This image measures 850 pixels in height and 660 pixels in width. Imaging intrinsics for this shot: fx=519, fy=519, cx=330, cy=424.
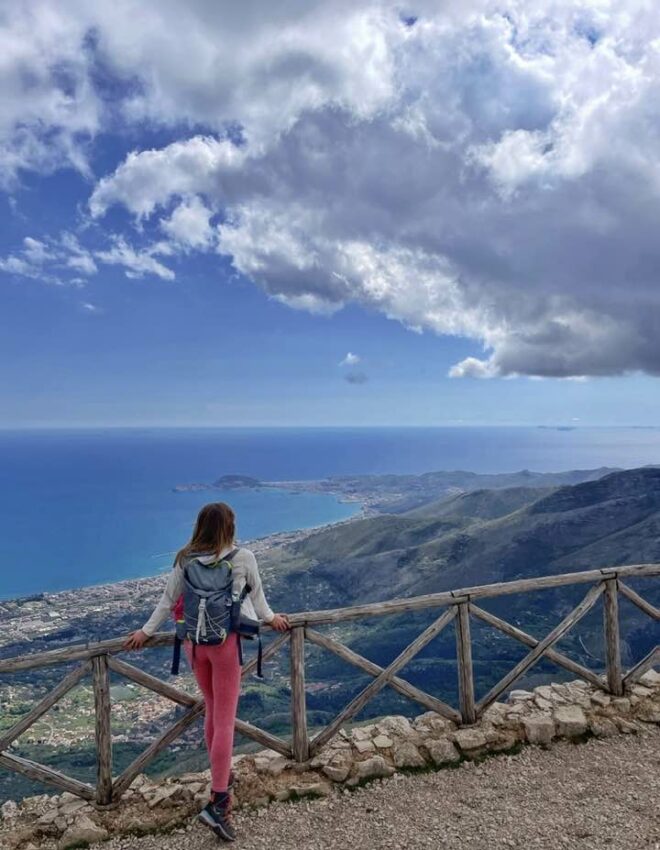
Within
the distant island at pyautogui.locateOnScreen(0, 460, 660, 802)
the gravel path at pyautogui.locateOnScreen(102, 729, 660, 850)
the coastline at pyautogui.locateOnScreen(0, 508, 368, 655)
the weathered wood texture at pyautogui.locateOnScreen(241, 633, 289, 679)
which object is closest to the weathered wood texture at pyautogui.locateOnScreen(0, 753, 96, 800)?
the gravel path at pyautogui.locateOnScreen(102, 729, 660, 850)

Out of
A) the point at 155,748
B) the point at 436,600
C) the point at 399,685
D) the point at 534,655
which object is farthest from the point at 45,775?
the point at 534,655

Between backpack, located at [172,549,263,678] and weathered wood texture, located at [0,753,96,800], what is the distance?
228 centimetres

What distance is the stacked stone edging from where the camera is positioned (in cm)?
529

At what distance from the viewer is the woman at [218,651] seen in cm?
475

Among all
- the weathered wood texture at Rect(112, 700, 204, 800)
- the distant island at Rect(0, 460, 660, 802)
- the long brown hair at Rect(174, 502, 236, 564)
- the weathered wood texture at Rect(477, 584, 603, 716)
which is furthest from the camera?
the distant island at Rect(0, 460, 660, 802)

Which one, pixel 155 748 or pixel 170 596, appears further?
pixel 155 748

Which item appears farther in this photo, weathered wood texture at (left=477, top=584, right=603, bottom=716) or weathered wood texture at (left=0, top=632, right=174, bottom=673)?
weathered wood texture at (left=477, top=584, right=603, bottom=716)

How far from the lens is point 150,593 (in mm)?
116750

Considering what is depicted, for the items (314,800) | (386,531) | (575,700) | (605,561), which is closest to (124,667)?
(314,800)

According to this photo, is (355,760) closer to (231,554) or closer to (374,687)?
(374,687)

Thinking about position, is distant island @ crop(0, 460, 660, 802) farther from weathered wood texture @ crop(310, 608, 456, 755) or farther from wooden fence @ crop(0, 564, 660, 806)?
wooden fence @ crop(0, 564, 660, 806)

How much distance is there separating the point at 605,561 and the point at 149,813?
13393cm

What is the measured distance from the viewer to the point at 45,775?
550 centimetres

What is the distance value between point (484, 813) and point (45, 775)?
4.64m
